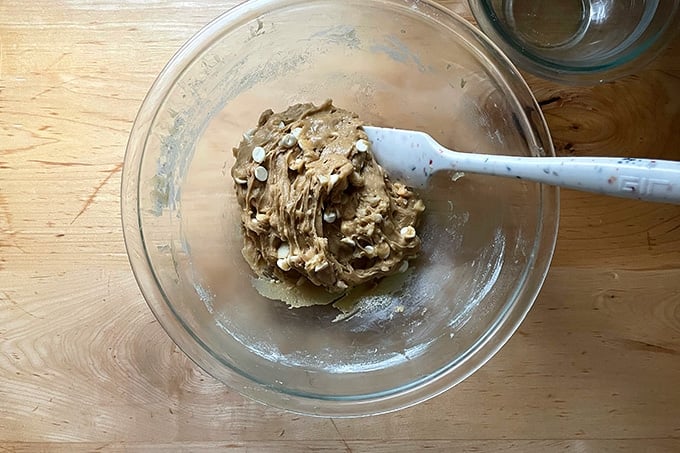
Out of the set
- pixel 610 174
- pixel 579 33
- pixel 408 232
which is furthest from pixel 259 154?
pixel 579 33

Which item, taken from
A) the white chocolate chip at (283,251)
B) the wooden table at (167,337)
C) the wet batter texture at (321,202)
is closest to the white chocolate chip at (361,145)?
the wet batter texture at (321,202)

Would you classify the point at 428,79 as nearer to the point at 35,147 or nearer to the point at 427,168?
the point at 427,168

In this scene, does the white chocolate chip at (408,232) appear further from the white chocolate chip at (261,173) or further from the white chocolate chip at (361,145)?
the white chocolate chip at (261,173)

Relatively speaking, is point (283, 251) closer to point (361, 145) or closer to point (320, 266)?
point (320, 266)

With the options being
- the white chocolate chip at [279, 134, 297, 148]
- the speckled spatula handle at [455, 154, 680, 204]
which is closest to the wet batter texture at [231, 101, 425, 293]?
the white chocolate chip at [279, 134, 297, 148]

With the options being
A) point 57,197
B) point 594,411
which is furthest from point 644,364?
point 57,197

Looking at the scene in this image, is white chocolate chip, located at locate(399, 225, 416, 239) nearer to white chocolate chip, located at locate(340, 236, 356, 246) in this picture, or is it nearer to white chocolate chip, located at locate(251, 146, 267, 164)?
white chocolate chip, located at locate(340, 236, 356, 246)

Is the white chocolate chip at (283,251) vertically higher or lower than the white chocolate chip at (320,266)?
higher
